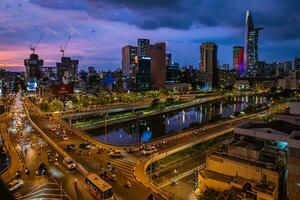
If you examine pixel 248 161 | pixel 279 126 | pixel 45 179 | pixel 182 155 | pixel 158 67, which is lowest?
pixel 182 155

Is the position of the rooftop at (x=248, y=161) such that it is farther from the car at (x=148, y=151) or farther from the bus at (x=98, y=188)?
the bus at (x=98, y=188)

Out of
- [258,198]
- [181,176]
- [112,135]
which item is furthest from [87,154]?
[112,135]

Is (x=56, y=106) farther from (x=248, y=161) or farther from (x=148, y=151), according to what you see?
(x=248, y=161)

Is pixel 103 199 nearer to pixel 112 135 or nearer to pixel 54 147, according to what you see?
pixel 54 147

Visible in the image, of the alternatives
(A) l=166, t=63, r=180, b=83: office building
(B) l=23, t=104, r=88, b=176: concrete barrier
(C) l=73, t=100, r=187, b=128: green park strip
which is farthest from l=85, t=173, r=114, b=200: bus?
(A) l=166, t=63, r=180, b=83: office building

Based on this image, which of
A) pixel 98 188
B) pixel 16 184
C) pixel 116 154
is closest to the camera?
pixel 98 188

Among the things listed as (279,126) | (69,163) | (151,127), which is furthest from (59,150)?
(151,127)
